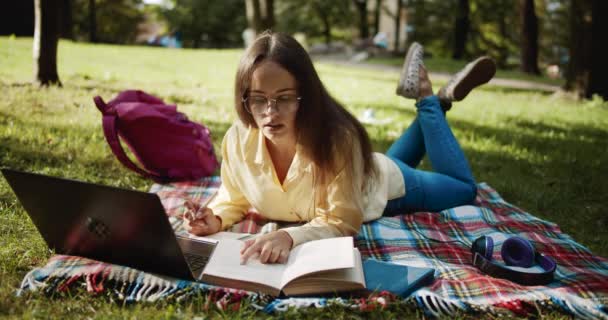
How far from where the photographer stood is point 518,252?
7.73 feet

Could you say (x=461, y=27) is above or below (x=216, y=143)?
above

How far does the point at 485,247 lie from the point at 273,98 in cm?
122

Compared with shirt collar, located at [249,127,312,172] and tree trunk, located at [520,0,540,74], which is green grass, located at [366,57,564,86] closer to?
tree trunk, located at [520,0,540,74]

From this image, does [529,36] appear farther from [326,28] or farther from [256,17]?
[326,28]

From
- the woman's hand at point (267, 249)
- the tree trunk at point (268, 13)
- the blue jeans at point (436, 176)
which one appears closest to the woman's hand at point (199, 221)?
the woman's hand at point (267, 249)

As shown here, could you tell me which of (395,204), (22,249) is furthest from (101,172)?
(395,204)

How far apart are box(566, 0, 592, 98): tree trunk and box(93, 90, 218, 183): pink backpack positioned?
6.08m

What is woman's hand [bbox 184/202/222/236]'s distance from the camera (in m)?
2.32

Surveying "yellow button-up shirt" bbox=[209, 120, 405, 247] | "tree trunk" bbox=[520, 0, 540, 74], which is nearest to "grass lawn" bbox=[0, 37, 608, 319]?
"yellow button-up shirt" bbox=[209, 120, 405, 247]

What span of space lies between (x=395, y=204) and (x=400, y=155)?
0.60 m

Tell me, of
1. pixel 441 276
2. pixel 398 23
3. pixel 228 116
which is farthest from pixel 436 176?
pixel 398 23

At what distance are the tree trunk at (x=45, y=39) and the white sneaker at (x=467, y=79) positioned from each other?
4.69 m

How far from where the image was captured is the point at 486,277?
216cm

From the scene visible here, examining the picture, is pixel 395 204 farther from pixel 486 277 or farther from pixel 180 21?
pixel 180 21
